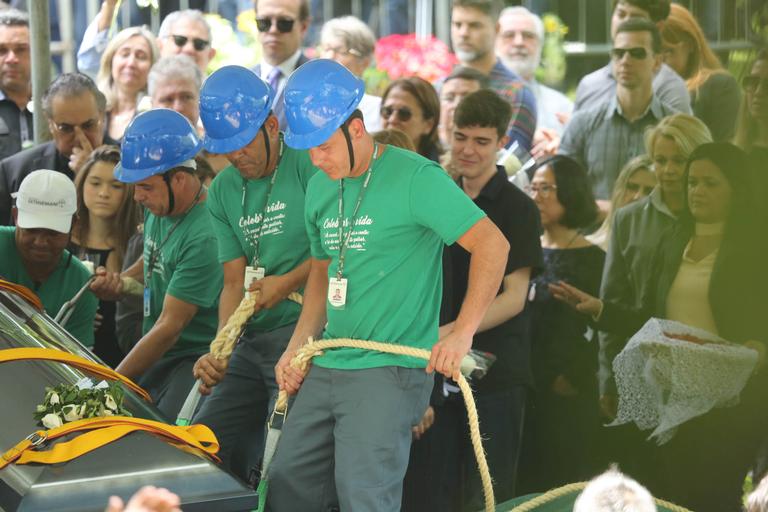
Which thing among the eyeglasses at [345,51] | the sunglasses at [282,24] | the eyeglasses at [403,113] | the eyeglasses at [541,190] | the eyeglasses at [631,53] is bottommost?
the eyeglasses at [541,190]

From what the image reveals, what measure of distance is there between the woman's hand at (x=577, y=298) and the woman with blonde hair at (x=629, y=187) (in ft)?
0.63

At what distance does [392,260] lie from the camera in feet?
11.9

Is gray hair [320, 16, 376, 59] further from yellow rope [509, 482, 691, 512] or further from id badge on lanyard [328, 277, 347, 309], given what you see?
yellow rope [509, 482, 691, 512]

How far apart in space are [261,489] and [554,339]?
160 centimetres

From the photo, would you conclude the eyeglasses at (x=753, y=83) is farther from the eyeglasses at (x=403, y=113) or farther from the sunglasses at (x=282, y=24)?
the sunglasses at (x=282, y=24)

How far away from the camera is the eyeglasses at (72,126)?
594 centimetres

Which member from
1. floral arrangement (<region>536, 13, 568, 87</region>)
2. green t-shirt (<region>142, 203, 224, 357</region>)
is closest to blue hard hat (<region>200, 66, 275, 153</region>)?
green t-shirt (<region>142, 203, 224, 357</region>)

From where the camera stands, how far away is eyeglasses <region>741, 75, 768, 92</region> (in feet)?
14.1

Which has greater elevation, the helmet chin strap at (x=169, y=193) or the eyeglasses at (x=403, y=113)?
the eyeglasses at (x=403, y=113)

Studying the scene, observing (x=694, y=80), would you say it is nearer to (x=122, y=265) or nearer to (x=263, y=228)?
(x=263, y=228)

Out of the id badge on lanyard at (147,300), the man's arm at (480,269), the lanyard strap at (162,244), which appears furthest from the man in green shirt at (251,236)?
the man's arm at (480,269)

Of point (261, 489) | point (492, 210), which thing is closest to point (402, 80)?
point (492, 210)

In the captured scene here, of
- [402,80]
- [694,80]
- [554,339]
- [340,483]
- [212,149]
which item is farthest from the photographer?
[402,80]

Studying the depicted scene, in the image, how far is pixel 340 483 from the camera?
141 inches
